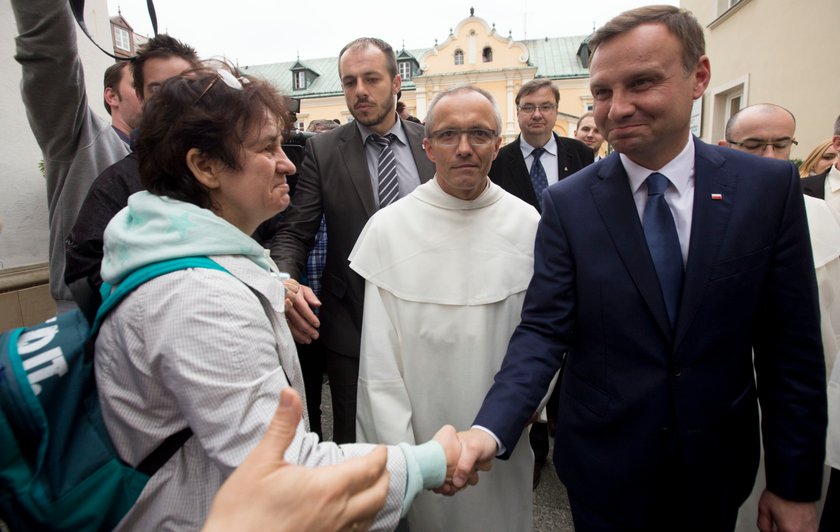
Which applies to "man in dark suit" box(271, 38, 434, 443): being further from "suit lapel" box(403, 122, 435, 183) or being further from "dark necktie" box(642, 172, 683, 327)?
"dark necktie" box(642, 172, 683, 327)

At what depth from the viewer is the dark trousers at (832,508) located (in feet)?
6.60

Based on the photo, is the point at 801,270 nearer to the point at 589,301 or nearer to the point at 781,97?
the point at 589,301

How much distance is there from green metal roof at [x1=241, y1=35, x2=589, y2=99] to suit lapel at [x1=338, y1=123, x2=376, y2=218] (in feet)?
122

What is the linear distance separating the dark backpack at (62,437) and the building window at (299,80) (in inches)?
1708

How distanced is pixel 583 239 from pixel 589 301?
0.72 feet

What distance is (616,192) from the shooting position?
1721 millimetres

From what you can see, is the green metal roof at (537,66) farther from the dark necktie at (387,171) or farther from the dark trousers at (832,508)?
the dark trousers at (832,508)

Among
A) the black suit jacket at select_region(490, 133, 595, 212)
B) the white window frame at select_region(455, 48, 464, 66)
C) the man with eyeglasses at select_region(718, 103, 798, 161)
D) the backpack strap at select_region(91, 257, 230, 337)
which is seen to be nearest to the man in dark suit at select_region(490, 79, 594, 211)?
the black suit jacket at select_region(490, 133, 595, 212)

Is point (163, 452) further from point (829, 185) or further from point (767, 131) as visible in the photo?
point (829, 185)

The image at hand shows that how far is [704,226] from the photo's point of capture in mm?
1590

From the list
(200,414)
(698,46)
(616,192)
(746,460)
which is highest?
(698,46)

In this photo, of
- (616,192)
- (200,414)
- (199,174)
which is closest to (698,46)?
(616,192)

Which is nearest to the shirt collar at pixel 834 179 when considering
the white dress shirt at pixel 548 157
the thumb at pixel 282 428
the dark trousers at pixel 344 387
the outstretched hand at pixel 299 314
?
the white dress shirt at pixel 548 157

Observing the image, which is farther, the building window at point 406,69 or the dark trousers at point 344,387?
the building window at point 406,69
